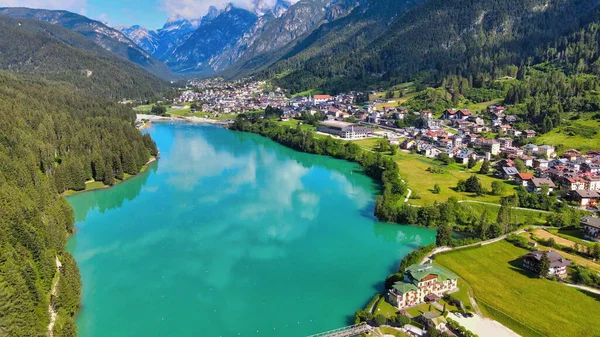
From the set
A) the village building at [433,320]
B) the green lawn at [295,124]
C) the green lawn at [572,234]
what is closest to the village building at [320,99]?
the green lawn at [295,124]

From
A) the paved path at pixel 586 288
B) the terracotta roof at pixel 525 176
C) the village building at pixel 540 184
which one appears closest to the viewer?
the paved path at pixel 586 288

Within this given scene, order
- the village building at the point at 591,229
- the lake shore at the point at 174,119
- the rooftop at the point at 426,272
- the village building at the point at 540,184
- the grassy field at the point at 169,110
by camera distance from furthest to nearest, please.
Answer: the grassy field at the point at 169,110 < the lake shore at the point at 174,119 < the village building at the point at 540,184 < the village building at the point at 591,229 < the rooftop at the point at 426,272

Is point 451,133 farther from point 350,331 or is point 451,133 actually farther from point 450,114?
point 350,331

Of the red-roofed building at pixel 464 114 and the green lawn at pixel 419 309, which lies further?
the red-roofed building at pixel 464 114

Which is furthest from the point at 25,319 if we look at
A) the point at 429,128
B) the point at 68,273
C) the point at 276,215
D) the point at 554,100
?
the point at 554,100

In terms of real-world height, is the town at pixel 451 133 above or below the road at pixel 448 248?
above

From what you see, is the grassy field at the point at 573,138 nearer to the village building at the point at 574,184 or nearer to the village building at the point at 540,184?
the village building at the point at 574,184

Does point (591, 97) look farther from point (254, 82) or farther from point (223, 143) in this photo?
point (254, 82)

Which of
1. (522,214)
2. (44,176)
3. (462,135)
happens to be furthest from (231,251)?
(462,135)
